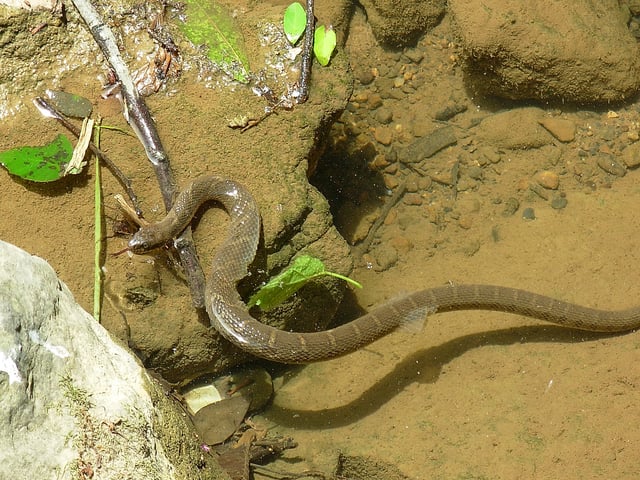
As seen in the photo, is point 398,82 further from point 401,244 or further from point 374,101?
point 401,244

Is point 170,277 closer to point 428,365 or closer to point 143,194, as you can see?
point 143,194

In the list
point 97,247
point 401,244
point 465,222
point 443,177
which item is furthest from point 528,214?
point 97,247

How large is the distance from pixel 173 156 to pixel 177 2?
56.7 inches

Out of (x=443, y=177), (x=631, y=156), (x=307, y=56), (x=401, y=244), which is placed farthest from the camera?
(x=443, y=177)

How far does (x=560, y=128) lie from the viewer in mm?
6629

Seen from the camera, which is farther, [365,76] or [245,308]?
[365,76]

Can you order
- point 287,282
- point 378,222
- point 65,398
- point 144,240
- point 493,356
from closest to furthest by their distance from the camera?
point 65,398, point 144,240, point 287,282, point 493,356, point 378,222

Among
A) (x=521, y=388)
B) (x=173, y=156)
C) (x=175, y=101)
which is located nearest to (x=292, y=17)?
(x=175, y=101)

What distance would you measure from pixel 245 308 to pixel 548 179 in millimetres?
3809

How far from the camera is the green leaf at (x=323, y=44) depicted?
515 cm

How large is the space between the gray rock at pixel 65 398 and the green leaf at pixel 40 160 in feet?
4.57

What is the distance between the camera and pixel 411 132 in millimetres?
6789

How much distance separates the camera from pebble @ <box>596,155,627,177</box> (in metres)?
6.46

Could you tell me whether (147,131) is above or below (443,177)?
above
